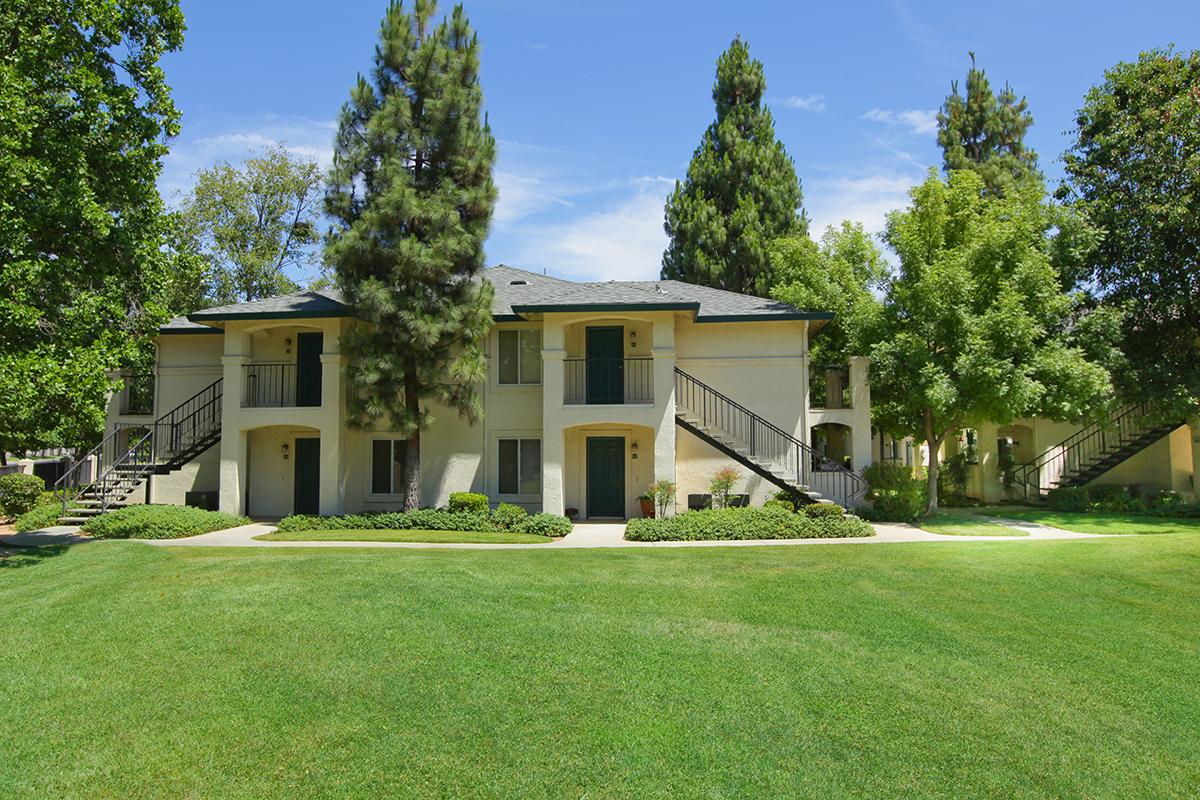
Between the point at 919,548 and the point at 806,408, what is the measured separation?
571 centimetres

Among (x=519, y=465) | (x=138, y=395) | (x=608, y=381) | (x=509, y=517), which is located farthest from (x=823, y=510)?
(x=138, y=395)

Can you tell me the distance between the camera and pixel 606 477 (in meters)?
18.9

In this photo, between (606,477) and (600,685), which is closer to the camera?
(600,685)

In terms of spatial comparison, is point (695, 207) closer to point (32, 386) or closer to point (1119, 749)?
point (32, 386)

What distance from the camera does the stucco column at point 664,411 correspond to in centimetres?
1719

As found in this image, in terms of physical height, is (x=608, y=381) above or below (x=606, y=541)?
above

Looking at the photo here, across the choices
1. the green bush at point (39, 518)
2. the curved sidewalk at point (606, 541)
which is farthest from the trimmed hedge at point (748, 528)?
the green bush at point (39, 518)

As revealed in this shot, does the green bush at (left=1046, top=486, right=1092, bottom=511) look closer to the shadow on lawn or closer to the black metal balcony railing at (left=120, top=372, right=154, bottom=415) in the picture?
the shadow on lawn

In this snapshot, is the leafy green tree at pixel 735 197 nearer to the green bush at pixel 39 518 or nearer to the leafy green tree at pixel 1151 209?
the leafy green tree at pixel 1151 209

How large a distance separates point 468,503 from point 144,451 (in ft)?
31.5

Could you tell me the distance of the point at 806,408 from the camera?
60.5 feet

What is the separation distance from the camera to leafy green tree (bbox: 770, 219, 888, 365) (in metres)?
20.5

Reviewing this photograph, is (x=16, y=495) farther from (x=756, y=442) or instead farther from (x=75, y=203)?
(x=756, y=442)

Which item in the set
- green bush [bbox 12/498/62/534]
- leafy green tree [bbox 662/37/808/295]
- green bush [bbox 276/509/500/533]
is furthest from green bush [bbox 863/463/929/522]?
green bush [bbox 12/498/62/534]
